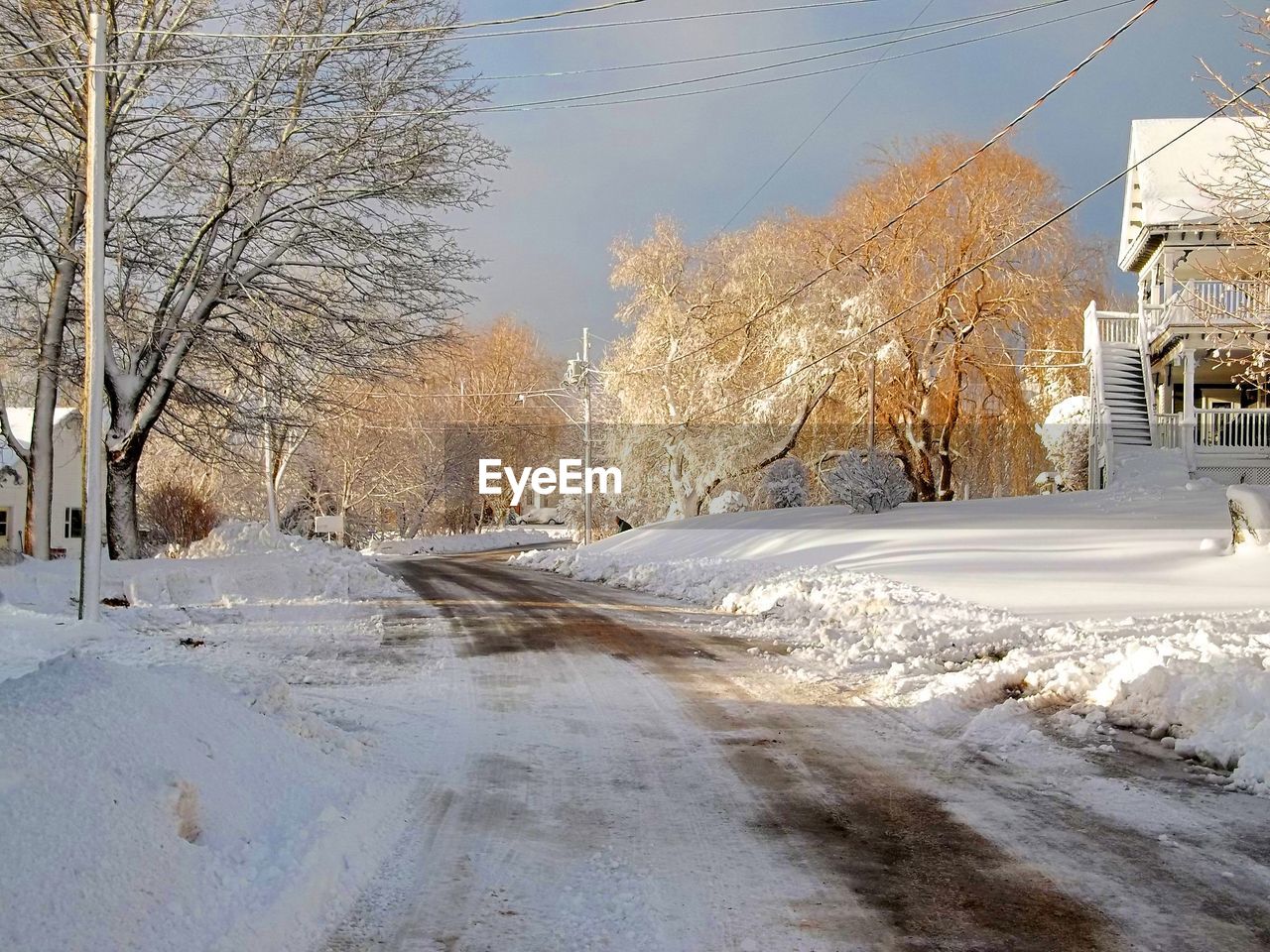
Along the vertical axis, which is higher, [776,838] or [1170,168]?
[1170,168]

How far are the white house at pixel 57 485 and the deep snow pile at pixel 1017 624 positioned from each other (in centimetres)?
2299

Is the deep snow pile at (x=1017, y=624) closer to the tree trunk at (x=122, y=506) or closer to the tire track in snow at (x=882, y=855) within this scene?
the tire track in snow at (x=882, y=855)

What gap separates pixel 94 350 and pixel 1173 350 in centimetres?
2669

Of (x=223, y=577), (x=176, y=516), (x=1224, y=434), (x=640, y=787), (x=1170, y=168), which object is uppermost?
(x=1170, y=168)

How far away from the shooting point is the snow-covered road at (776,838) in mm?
4051

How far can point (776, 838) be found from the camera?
5.19 meters

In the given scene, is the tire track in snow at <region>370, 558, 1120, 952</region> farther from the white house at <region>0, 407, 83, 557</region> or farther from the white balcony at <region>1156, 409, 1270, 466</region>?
the white house at <region>0, 407, 83, 557</region>

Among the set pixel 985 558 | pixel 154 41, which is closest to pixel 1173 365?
pixel 985 558

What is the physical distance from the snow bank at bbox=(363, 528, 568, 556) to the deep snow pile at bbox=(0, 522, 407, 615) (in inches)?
1150

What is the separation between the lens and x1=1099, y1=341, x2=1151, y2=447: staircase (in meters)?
27.8

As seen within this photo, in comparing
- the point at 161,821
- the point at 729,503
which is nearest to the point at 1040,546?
the point at 161,821

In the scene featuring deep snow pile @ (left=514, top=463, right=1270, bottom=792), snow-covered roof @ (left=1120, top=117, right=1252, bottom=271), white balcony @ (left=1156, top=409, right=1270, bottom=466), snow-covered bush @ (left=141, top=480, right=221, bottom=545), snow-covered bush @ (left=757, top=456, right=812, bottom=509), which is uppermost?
snow-covered roof @ (left=1120, top=117, right=1252, bottom=271)

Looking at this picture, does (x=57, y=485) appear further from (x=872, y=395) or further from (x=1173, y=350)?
(x=1173, y=350)

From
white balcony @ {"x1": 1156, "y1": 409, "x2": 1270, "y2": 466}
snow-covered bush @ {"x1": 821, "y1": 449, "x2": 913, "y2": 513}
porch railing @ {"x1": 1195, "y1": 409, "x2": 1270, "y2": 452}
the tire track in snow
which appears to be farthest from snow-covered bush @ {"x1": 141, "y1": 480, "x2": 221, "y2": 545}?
porch railing @ {"x1": 1195, "y1": 409, "x2": 1270, "y2": 452}
